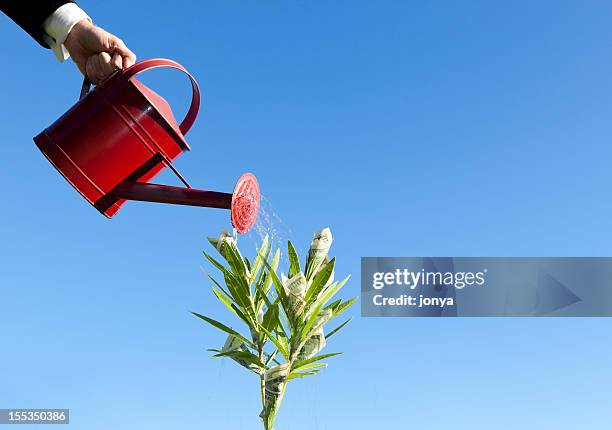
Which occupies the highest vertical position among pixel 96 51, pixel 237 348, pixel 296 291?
pixel 96 51

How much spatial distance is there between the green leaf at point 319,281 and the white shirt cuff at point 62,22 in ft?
3.22

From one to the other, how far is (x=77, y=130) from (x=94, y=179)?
0.12 metres

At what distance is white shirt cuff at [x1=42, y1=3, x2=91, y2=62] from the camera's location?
1406mm

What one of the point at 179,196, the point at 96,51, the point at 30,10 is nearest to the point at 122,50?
the point at 96,51

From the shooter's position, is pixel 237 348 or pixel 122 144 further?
pixel 237 348

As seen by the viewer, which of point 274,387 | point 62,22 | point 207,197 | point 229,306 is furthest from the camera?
point 229,306

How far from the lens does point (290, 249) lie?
2.14 m

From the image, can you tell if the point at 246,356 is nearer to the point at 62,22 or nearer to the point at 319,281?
the point at 319,281

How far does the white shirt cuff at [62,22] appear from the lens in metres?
1.41

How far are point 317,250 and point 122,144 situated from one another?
0.73m

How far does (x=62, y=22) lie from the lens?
1.41m

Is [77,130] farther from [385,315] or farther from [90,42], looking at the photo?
[385,315]

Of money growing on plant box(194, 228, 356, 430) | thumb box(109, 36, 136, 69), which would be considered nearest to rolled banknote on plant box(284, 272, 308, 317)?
money growing on plant box(194, 228, 356, 430)

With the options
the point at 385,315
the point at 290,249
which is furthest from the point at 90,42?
the point at 385,315
